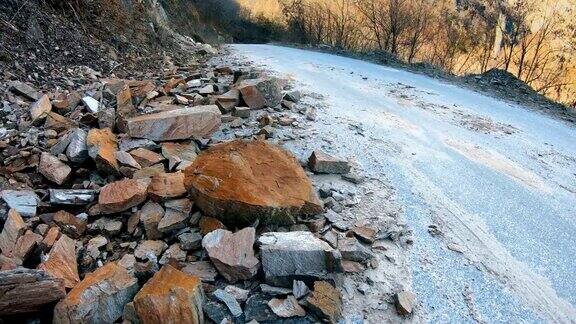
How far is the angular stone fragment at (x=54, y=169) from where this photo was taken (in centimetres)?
321

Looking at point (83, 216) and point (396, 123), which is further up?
point (396, 123)

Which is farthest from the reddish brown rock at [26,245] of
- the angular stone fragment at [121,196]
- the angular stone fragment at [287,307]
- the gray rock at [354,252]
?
the gray rock at [354,252]

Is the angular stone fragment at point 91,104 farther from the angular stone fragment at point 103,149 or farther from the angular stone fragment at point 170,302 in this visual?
the angular stone fragment at point 170,302

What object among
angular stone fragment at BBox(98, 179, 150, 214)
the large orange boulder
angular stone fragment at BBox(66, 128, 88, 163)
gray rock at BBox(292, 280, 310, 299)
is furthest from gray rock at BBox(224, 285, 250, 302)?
angular stone fragment at BBox(66, 128, 88, 163)

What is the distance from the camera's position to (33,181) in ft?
10.6

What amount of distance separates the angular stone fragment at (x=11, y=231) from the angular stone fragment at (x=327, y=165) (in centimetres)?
230

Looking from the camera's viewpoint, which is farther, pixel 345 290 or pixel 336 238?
pixel 336 238

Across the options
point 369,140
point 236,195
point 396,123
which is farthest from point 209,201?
point 396,123

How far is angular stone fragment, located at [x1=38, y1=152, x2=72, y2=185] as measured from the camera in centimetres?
321

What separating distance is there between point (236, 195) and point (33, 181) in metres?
1.79

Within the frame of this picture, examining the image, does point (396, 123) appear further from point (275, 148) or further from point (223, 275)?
point (223, 275)

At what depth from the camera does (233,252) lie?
96.5 inches

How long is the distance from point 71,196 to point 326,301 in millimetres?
2048

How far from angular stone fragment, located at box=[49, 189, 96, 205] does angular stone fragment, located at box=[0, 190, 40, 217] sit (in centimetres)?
12
